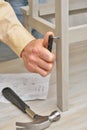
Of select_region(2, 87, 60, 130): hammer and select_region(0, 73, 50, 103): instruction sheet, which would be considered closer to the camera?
select_region(2, 87, 60, 130): hammer

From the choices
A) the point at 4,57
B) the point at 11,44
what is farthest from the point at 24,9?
the point at 11,44

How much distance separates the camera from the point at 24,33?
2.32 feet

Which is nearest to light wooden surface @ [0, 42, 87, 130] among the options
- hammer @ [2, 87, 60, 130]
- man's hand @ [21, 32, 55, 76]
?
hammer @ [2, 87, 60, 130]

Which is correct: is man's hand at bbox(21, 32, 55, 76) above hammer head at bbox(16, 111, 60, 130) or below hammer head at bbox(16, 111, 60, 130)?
above

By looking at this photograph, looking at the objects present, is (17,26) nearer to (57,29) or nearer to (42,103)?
(57,29)

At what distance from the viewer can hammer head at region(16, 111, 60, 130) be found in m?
0.66

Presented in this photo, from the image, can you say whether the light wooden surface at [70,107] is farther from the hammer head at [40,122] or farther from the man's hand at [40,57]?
the man's hand at [40,57]

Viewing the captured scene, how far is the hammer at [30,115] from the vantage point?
666mm

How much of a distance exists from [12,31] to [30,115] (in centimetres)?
22

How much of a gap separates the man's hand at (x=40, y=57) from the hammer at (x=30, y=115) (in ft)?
0.40

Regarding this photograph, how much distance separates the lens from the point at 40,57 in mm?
629

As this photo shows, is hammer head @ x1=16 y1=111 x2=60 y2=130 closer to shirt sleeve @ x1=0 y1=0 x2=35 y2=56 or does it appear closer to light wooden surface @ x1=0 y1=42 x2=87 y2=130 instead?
light wooden surface @ x1=0 y1=42 x2=87 y2=130

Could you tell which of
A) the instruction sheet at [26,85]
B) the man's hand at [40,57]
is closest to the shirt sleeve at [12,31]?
the man's hand at [40,57]

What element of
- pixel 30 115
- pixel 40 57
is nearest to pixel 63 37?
pixel 40 57
